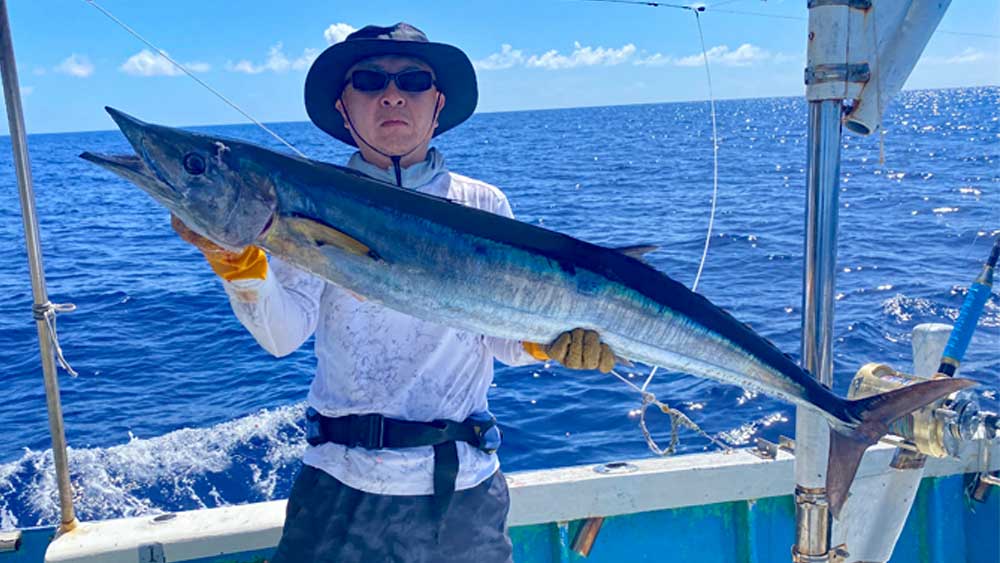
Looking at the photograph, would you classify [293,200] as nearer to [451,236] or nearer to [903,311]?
[451,236]

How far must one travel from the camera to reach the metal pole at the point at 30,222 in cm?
296

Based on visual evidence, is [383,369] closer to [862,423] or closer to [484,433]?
[484,433]

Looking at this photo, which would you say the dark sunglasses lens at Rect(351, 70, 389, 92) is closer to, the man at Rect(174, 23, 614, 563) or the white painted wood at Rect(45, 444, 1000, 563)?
the man at Rect(174, 23, 614, 563)

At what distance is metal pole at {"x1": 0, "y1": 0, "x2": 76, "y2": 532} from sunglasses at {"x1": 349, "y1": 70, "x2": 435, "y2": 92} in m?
Result: 1.28

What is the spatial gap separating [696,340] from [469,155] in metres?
46.8

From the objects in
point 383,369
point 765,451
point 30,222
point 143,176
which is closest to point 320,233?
point 143,176

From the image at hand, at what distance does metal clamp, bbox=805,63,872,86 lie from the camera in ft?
9.32

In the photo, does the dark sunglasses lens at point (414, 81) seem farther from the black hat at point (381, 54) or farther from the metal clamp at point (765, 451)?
the metal clamp at point (765, 451)

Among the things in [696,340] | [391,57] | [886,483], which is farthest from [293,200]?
[886,483]

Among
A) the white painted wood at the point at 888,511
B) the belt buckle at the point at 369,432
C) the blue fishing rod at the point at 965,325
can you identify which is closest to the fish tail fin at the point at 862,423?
the blue fishing rod at the point at 965,325

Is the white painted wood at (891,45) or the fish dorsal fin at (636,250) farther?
the white painted wood at (891,45)

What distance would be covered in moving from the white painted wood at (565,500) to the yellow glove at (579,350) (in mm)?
1428

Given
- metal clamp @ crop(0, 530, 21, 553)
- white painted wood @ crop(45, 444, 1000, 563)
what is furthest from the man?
metal clamp @ crop(0, 530, 21, 553)

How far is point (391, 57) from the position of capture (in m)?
2.89
